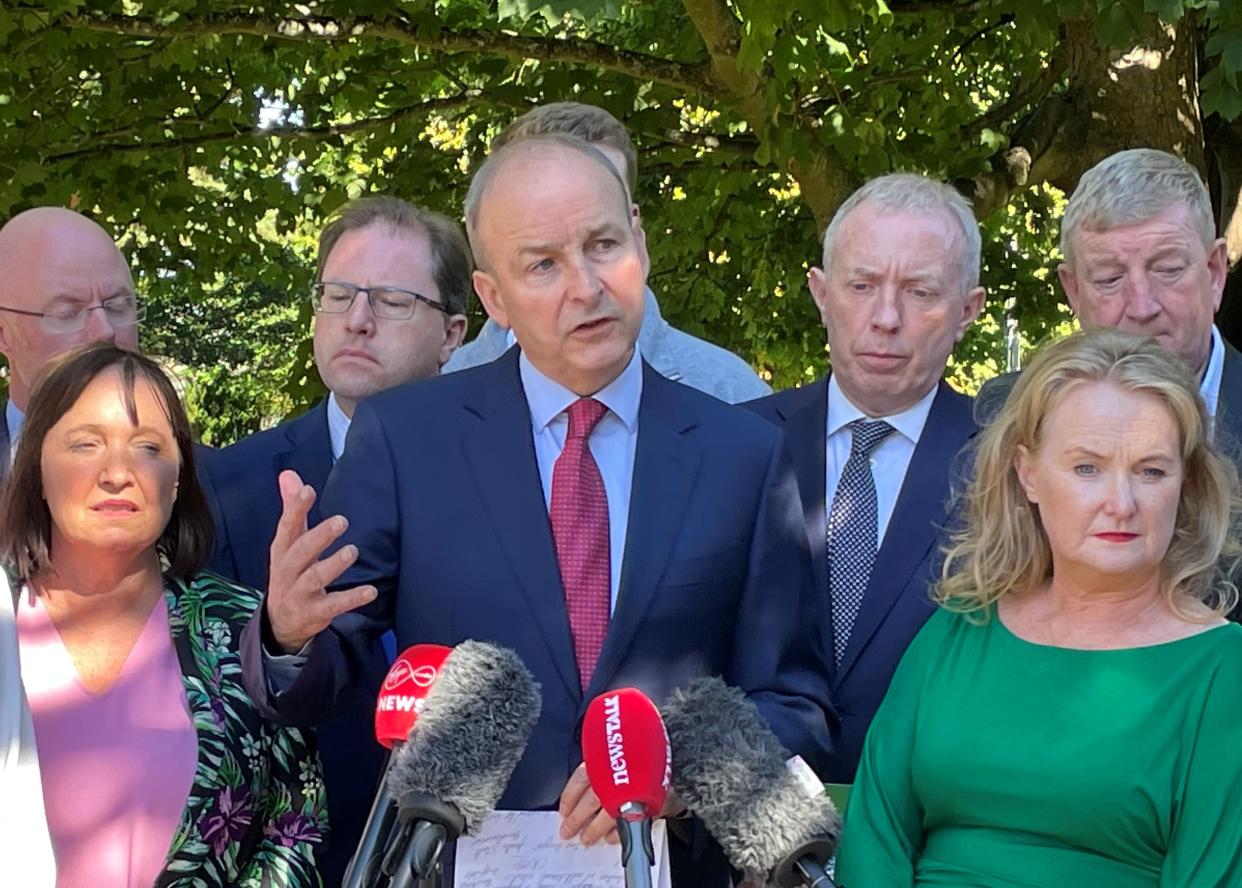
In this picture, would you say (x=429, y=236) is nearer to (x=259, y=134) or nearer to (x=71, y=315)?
(x=71, y=315)

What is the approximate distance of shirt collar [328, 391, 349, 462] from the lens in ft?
13.5

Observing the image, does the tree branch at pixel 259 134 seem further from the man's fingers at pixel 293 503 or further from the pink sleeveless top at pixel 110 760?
the man's fingers at pixel 293 503

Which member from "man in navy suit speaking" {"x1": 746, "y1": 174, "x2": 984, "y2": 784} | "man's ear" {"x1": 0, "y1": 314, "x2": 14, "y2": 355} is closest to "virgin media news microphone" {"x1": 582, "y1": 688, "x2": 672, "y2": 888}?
"man in navy suit speaking" {"x1": 746, "y1": 174, "x2": 984, "y2": 784}

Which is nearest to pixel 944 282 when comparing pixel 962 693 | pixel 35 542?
pixel 962 693

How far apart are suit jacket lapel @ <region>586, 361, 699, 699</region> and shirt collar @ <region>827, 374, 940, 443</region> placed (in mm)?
831

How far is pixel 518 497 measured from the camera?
3.01 meters

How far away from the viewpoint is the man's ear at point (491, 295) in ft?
10.2

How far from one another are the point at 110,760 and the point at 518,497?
0.91m

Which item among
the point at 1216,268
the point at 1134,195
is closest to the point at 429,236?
the point at 1134,195

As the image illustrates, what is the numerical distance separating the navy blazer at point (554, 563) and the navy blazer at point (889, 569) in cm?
34

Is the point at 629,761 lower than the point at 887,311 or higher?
lower

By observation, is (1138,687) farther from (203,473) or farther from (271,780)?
(203,473)

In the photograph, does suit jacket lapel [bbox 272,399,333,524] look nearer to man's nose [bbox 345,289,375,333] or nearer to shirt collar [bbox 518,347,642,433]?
man's nose [bbox 345,289,375,333]

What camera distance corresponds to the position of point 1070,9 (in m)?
5.96
